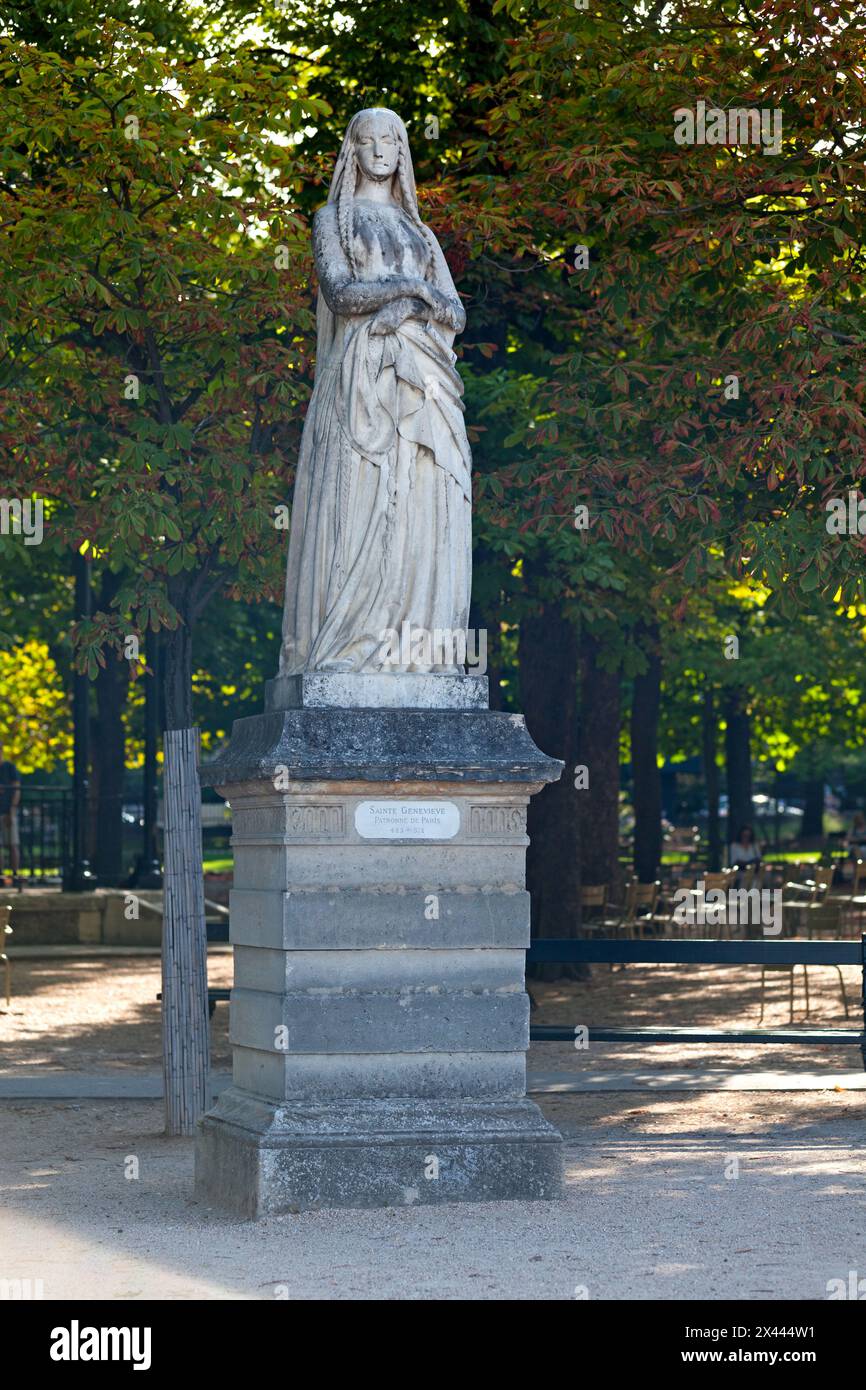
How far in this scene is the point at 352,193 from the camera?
32.6 ft

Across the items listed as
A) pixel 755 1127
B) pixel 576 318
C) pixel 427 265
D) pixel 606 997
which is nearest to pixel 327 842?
pixel 427 265

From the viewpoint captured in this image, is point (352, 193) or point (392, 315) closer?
point (392, 315)

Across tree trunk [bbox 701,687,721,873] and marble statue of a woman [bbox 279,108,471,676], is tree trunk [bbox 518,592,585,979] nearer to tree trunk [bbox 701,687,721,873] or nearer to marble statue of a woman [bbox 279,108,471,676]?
marble statue of a woman [bbox 279,108,471,676]

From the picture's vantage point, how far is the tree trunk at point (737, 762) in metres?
39.0

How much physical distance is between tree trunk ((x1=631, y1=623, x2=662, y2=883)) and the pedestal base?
2248cm

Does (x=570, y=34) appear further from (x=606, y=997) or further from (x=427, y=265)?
(x=606, y=997)

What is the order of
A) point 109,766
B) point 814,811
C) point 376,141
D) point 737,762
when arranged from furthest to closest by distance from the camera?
point 814,811
point 737,762
point 109,766
point 376,141

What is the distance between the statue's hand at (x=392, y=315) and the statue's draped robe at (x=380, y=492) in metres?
0.04

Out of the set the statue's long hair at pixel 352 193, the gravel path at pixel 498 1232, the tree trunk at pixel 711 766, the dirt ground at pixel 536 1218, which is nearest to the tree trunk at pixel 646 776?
the tree trunk at pixel 711 766

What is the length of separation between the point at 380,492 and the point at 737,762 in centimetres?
3103

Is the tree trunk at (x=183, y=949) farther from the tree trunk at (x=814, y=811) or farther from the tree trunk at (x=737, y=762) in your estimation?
the tree trunk at (x=814, y=811)

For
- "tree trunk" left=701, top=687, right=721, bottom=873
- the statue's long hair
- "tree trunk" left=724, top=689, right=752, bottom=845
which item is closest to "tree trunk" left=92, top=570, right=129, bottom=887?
"tree trunk" left=701, top=687, right=721, bottom=873

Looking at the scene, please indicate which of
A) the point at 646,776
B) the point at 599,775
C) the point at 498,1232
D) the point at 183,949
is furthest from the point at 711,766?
the point at 498,1232

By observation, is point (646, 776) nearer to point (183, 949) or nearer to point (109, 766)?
point (109, 766)
